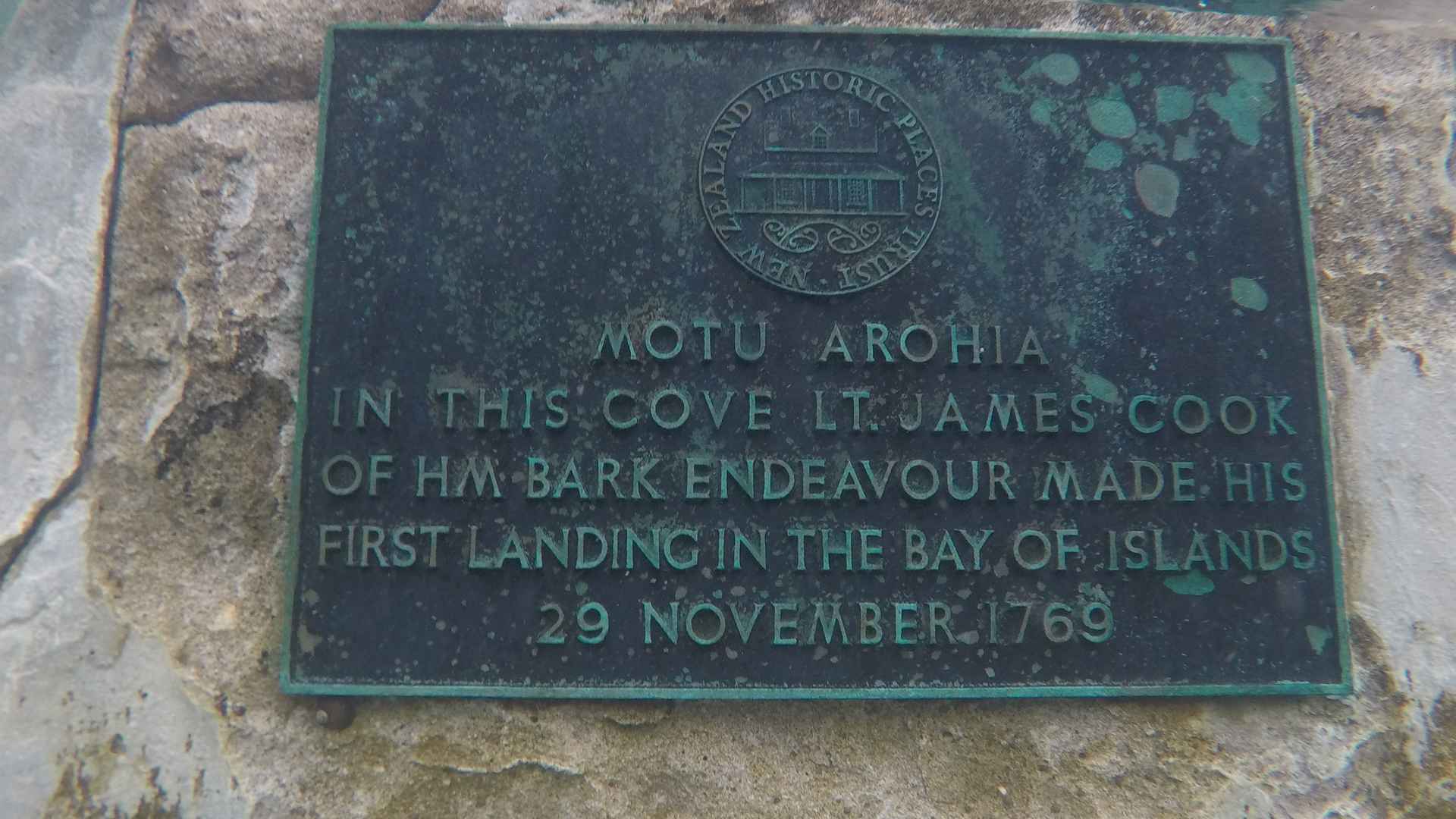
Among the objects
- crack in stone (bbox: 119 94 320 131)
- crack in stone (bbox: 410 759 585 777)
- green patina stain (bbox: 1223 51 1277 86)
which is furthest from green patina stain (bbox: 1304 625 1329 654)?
crack in stone (bbox: 119 94 320 131)

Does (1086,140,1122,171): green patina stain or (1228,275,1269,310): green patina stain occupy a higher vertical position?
(1086,140,1122,171): green patina stain

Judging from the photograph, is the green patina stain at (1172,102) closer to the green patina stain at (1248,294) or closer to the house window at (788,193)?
the green patina stain at (1248,294)

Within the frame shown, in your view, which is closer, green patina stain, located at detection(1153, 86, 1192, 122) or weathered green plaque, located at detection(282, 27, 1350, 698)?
weathered green plaque, located at detection(282, 27, 1350, 698)

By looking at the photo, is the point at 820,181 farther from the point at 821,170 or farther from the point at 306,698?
the point at 306,698

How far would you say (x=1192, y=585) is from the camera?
1.87 m

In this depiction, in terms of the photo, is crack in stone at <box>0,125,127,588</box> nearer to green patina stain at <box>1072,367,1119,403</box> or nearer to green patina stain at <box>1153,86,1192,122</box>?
green patina stain at <box>1072,367,1119,403</box>

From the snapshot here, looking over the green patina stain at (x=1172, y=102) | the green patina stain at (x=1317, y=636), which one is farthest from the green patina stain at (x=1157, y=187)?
the green patina stain at (x=1317, y=636)

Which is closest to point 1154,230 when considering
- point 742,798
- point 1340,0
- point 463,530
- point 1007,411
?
point 1007,411

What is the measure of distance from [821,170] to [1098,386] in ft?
2.50

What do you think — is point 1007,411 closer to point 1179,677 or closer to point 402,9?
point 1179,677

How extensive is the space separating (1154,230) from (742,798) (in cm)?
151

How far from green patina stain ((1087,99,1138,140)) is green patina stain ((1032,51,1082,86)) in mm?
75

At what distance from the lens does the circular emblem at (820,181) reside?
6.42 ft

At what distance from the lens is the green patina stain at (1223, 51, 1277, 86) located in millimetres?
2053
